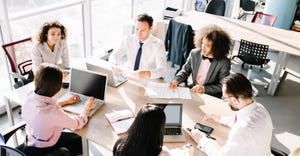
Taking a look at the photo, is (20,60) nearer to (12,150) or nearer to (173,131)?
(12,150)

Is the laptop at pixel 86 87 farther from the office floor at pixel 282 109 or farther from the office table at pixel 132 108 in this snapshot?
the office floor at pixel 282 109

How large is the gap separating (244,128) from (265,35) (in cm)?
301

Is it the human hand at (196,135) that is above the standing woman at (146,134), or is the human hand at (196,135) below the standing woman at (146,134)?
below

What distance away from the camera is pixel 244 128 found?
65.3 inches

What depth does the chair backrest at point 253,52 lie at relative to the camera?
3819 millimetres

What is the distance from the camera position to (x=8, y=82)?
12.1 feet

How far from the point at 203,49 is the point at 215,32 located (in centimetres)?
20

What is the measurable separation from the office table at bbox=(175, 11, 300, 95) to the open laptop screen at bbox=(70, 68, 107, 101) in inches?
95.8

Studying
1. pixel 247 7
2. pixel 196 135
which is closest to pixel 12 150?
pixel 196 135

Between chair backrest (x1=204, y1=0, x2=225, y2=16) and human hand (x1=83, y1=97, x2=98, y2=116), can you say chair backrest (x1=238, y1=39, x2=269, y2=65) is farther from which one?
human hand (x1=83, y1=97, x2=98, y2=116)

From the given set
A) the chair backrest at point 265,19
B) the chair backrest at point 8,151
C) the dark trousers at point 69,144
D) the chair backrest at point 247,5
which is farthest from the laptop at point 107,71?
the chair backrest at point 247,5

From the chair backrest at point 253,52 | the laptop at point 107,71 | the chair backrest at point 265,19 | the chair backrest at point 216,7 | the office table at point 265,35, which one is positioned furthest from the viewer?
the chair backrest at point 216,7

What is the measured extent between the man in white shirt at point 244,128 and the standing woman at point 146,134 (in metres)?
0.46

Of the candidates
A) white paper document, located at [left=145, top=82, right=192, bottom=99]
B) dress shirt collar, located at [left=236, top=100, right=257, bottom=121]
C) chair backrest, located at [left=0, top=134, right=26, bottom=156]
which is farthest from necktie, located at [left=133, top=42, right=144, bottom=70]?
chair backrest, located at [left=0, top=134, right=26, bottom=156]
